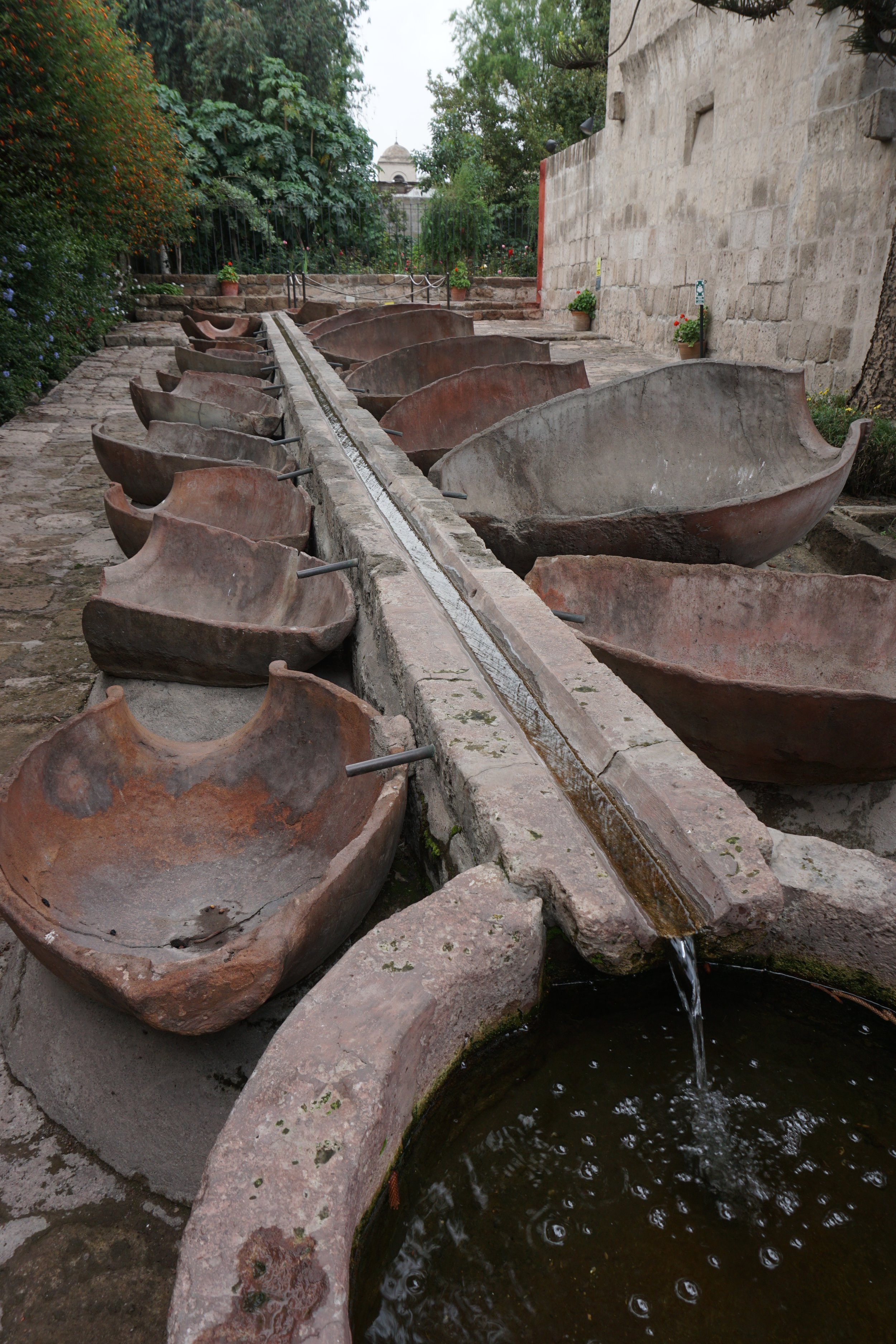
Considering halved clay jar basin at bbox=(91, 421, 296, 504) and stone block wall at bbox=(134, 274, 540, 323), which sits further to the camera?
stone block wall at bbox=(134, 274, 540, 323)

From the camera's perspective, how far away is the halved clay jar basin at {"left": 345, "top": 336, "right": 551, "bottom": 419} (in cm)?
721

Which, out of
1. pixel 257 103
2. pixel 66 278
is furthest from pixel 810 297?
pixel 257 103

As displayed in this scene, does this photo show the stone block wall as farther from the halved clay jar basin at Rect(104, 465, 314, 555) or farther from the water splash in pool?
the water splash in pool

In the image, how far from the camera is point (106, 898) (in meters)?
1.99

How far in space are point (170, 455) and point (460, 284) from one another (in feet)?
46.6

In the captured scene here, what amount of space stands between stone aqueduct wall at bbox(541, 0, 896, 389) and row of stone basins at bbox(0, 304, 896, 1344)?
4.37m

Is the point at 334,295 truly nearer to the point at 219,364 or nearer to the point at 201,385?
the point at 219,364

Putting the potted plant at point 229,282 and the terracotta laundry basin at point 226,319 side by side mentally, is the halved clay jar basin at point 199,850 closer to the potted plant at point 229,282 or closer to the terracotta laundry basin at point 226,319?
the terracotta laundry basin at point 226,319

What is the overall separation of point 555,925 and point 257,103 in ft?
71.7

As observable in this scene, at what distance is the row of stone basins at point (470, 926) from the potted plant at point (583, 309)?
11.0m

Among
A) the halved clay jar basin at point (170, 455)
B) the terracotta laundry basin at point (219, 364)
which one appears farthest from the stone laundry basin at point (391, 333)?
the halved clay jar basin at point (170, 455)

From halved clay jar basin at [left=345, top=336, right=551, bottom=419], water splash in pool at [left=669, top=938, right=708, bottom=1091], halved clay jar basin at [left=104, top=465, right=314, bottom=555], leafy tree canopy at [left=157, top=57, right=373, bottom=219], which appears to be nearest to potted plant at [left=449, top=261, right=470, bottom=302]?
leafy tree canopy at [left=157, top=57, right=373, bottom=219]

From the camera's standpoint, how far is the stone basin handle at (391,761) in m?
1.83

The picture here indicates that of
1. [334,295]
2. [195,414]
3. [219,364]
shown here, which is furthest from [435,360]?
[334,295]
